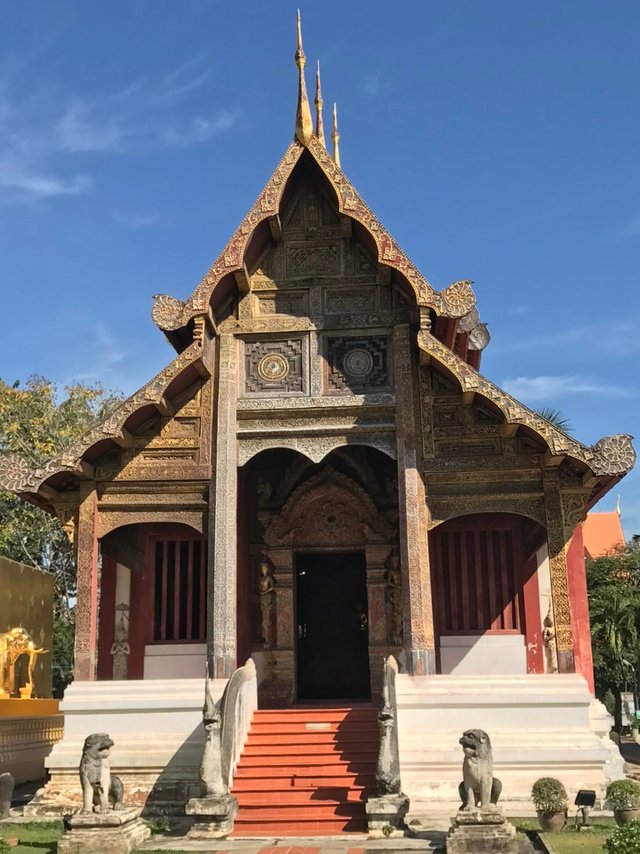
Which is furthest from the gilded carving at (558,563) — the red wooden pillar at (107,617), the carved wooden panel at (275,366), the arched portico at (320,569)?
the red wooden pillar at (107,617)

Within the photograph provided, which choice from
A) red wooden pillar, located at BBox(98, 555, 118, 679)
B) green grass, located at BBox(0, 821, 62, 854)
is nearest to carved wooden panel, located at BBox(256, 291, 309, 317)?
red wooden pillar, located at BBox(98, 555, 118, 679)

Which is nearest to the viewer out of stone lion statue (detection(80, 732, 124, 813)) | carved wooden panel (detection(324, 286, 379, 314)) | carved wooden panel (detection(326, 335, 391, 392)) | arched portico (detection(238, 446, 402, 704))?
stone lion statue (detection(80, 732, 124, 813))

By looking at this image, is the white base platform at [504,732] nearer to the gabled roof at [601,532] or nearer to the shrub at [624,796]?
the shrub at [624,796]

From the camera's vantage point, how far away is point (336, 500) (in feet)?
43.9

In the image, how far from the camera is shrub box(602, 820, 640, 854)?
5.97 meters

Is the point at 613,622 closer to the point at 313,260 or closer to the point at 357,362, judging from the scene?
the point at 357,362

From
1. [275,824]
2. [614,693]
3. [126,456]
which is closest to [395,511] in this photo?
[126,456]

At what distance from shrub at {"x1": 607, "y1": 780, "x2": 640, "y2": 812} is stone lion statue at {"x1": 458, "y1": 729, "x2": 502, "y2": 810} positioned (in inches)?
56.5

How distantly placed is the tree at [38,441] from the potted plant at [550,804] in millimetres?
18647

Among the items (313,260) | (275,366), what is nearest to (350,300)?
(313,260)

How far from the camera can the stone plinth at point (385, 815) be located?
8.63 metres

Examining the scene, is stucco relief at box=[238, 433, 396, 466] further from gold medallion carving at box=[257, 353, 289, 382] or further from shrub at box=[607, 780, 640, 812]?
shrub at box=[607, 780, 640, 812]

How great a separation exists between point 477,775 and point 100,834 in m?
3.26

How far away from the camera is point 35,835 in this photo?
30.4 ft
